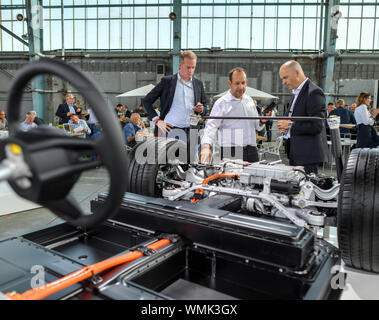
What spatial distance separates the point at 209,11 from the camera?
19.4 metres

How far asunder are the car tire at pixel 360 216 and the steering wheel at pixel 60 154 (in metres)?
1.56

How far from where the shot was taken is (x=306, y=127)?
3189 millimetres

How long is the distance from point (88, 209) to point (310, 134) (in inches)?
115

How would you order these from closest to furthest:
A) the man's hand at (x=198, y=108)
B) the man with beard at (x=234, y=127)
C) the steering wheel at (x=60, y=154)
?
1. the steering wheel at (x=60, y=154)
2. the man with beard at (x=234, y=127)
3. the man's hand at (x=198, y=108)

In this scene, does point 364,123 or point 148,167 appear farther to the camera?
point 364,123

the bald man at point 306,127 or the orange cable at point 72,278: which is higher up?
the bald man at point 306,127

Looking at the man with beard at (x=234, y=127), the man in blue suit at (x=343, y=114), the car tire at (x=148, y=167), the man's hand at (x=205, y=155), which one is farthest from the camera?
the man in blue suit at (x=343, y=114)

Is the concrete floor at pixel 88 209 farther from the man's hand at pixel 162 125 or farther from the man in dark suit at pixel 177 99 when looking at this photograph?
the man in dark suit at pixel 177 99

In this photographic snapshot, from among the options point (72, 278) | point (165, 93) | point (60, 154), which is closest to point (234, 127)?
point (165, 93)

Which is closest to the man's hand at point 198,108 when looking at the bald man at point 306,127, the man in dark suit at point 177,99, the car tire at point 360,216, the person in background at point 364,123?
the man in dark suit at point 177,99

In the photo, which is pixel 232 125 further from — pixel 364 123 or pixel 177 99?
pixel 364 123

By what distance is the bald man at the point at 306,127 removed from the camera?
3204 mm

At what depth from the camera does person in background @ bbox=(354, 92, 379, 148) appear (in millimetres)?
7367
